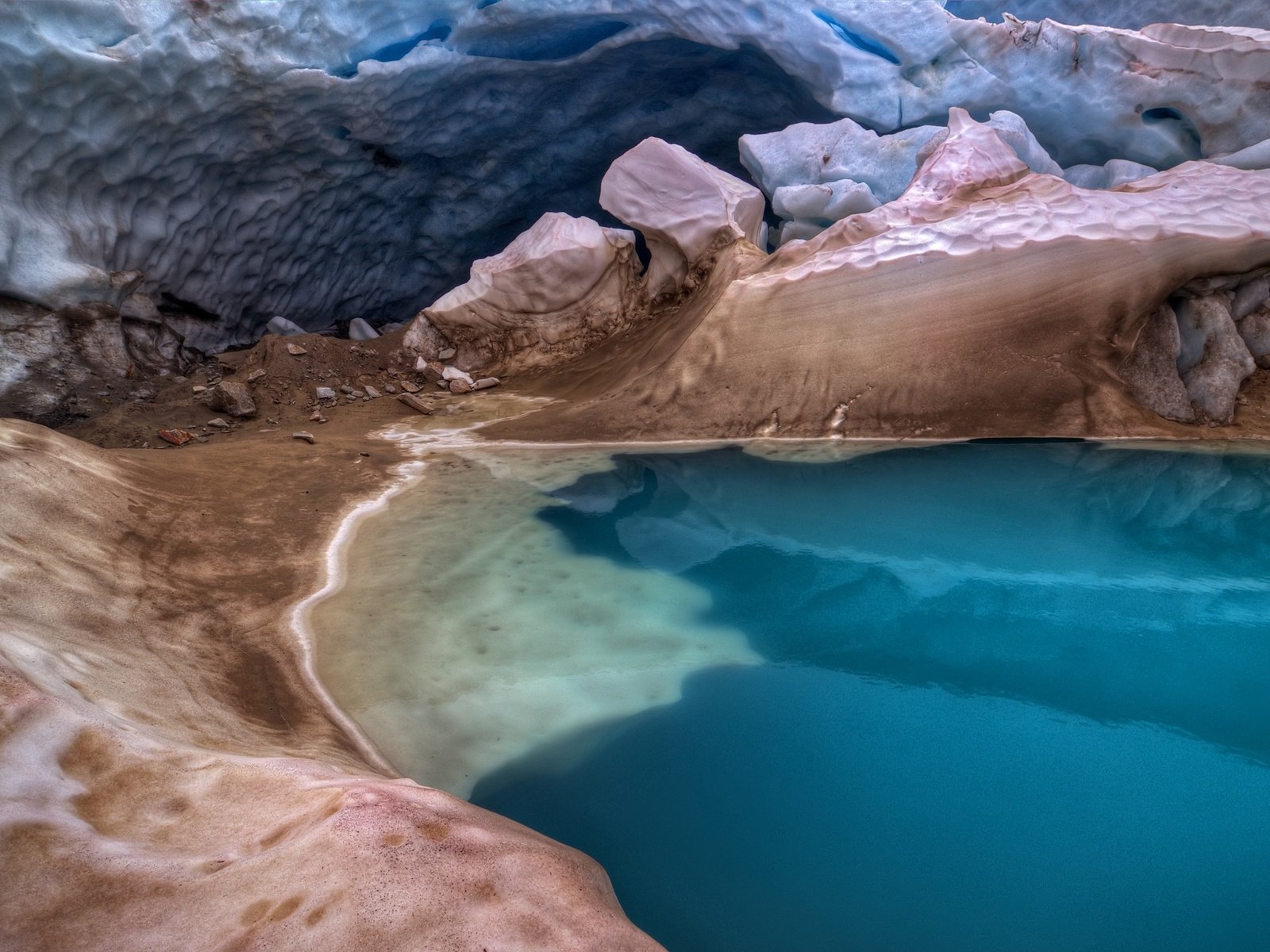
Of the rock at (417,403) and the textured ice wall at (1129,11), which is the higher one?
the textured ice wall at (1129,11)

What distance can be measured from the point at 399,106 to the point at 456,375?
2.12 metres

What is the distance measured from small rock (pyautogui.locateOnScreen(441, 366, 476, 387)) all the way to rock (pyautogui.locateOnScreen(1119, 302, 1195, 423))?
13.1ft

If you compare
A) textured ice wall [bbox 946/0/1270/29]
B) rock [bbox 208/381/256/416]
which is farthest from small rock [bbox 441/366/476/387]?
textured ice wall [bbox 946/0/1270/29]

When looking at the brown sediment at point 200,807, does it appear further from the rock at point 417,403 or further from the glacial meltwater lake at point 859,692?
the rock at point 417,403

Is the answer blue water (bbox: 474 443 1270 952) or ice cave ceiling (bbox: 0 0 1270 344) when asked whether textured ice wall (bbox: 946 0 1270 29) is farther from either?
blue water (bbox: 474 443 1270 952)

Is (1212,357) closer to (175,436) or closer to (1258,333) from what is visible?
(1258,333)

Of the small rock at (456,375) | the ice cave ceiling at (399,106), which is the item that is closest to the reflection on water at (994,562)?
the small rock at (456,375)

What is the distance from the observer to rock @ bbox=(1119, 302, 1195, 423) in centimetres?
464

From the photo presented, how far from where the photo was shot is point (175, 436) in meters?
4.88

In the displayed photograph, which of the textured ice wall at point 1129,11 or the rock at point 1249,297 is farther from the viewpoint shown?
the textured ice wall at point 1129,11

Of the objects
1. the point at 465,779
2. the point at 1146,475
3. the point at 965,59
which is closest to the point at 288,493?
the point at 465,779

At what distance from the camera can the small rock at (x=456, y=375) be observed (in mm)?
6082

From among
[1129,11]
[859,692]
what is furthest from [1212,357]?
[1129,11]

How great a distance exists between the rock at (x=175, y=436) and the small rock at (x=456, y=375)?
1.77 metres
